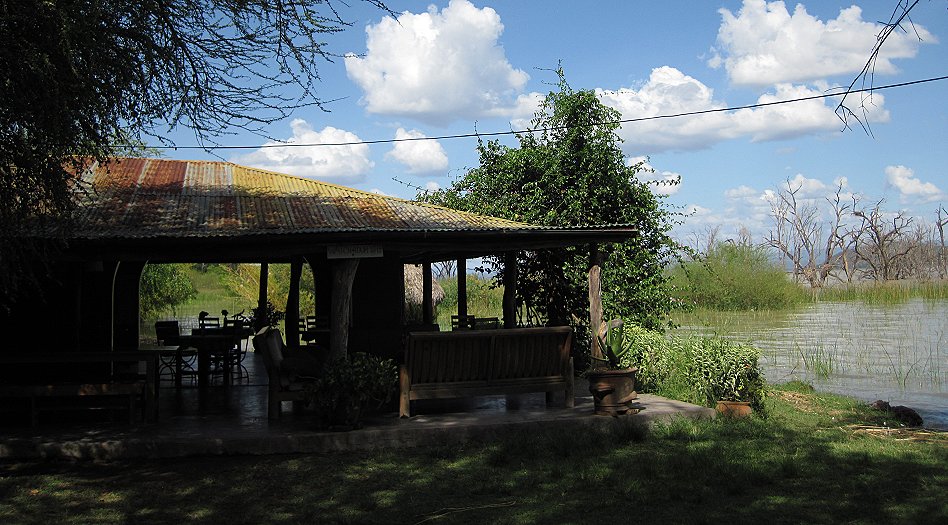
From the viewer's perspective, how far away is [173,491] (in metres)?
6.65

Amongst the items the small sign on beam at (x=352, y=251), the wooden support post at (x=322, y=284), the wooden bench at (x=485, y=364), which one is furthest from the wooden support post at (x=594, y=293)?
the wooden support post at (x=322, y=284)

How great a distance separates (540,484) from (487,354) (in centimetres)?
262

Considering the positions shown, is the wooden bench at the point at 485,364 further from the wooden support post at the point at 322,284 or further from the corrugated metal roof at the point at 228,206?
the wooden support post at the point at 322,284

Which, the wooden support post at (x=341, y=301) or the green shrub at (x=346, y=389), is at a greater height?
the wooden support post at (x=341, y=301)

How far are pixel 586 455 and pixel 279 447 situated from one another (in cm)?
283

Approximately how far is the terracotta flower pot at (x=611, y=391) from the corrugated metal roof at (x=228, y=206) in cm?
176

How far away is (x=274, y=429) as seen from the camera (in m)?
8.44

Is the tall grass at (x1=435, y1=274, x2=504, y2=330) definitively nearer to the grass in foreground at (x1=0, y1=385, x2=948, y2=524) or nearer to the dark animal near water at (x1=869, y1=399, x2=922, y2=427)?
the dark animal near water at (x1=869, y1=399, x2=922, y2=427)

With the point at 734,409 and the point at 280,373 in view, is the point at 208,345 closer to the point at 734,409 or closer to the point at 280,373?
the point at 280,373

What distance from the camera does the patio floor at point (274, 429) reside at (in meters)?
7.81

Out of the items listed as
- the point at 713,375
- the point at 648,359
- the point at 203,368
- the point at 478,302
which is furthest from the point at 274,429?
the point at 478,302

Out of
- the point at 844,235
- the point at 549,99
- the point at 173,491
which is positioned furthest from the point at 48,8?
the point at 844,235

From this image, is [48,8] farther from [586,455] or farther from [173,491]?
[586,455]

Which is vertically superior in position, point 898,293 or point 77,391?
point 898,293
